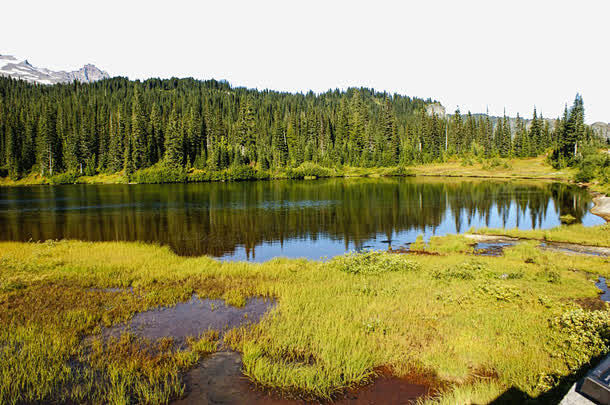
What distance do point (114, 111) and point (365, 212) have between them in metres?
136

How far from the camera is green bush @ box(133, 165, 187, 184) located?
369ft

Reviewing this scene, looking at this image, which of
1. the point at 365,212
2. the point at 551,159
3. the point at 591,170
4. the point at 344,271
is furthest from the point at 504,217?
the point at 551,159

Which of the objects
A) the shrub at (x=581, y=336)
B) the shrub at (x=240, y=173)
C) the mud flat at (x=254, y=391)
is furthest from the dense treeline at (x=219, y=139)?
the shrub at (x=581, y=336)

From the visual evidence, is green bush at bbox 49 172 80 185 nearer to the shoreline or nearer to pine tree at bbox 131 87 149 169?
pine tree at bbox 131 87 149 169

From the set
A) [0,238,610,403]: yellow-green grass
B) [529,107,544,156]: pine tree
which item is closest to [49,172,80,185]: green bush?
[0,238,610,403]: yellow-green grass

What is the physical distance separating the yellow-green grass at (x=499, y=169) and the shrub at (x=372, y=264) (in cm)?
9434

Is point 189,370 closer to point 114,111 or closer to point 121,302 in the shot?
point 121,302

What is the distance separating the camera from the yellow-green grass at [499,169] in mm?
100500

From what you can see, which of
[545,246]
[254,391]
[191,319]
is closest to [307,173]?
[545,246]

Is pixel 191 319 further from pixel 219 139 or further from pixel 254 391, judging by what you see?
pixel 219 139

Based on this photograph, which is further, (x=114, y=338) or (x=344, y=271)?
(x=344, y=271)

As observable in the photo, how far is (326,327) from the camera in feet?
37.2

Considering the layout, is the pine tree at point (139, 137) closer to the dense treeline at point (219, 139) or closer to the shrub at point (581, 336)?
the dense treeline at point (219, 139)

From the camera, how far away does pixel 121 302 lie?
14.6 metres
